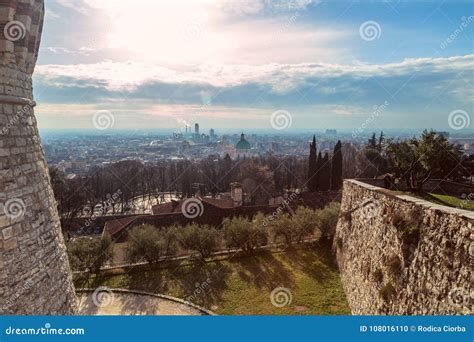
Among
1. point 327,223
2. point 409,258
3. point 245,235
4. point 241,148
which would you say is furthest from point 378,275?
point 241,148

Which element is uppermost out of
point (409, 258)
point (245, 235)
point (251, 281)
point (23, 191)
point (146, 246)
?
point (23, 191)

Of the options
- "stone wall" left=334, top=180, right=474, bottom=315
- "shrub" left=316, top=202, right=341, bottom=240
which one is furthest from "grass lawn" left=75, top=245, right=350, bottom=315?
"stone wall" left=334, top=180, right=474, bottom=315

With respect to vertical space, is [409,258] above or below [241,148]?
above

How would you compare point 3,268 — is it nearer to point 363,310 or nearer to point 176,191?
point 363,310

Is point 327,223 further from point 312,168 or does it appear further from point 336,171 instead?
point 312,168

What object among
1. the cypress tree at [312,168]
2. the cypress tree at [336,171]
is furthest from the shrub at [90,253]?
the cypress tree at [336,171]

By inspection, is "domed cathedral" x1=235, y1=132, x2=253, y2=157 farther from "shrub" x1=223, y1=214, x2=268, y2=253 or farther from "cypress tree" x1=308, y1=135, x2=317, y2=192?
"shrub" x1=223, y1=214, x2=268, y2=253

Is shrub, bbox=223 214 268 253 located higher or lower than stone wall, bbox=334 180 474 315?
lower
